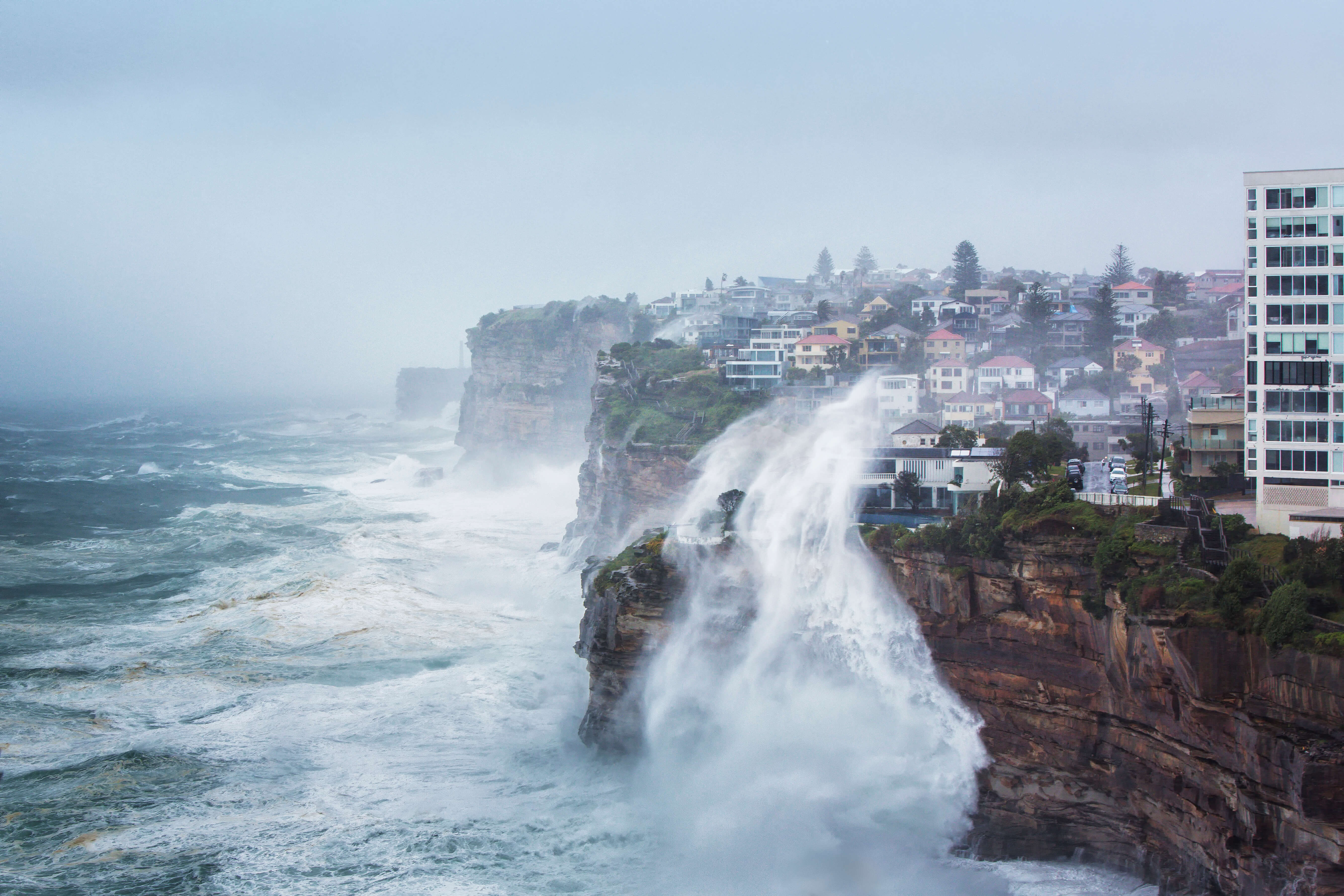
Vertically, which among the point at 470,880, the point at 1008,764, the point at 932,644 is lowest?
the point at 470,880

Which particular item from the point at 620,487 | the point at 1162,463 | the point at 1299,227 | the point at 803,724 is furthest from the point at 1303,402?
the point at 620,487

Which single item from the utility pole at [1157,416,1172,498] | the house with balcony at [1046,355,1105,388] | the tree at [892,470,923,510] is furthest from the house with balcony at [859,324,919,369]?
the tree at [892,470,923,510]

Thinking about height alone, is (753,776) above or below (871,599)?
below

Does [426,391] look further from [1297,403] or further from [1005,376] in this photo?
[1297,403]

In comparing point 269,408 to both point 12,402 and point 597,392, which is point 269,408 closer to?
point 12,402

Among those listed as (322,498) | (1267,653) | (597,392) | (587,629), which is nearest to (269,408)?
(322,498)

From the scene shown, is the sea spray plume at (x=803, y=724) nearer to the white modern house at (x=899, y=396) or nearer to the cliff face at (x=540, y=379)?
the white modern house at (x=899, y=396)

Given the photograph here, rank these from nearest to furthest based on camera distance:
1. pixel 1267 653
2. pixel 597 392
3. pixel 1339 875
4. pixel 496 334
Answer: pixel 1339 875 → pixel 1267 653 → pixel 597 392 → pixel 496 334
